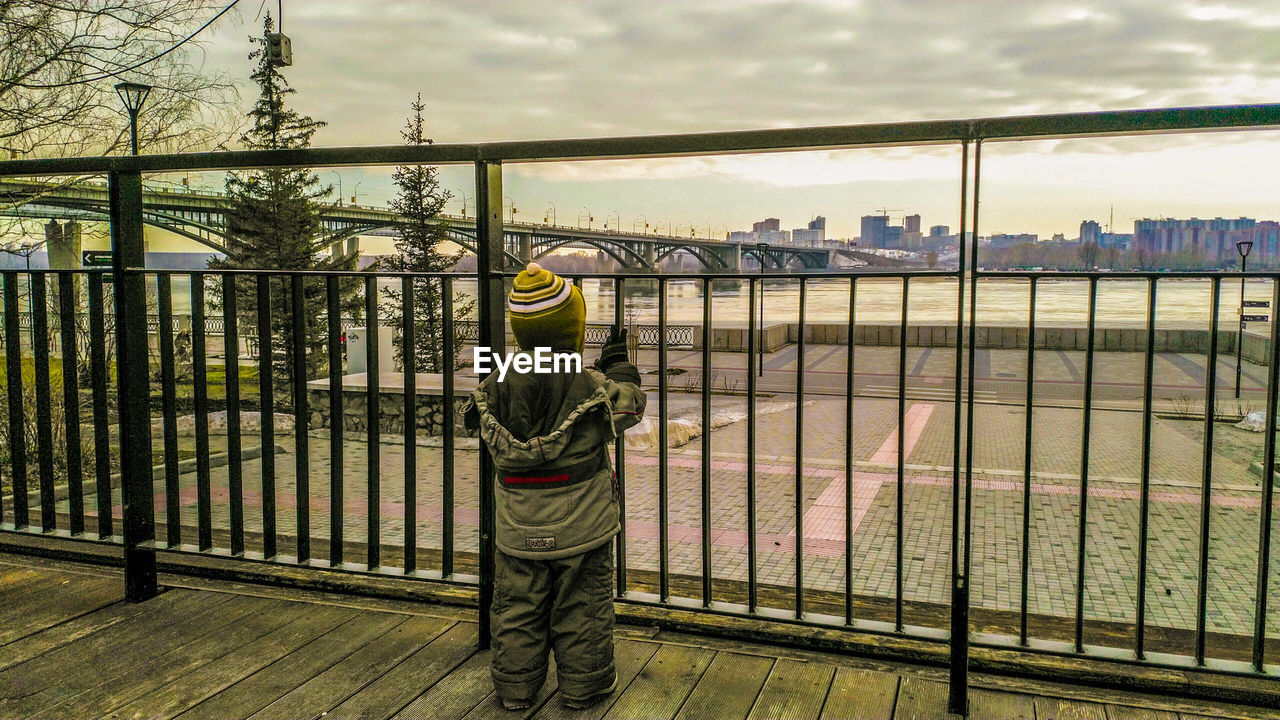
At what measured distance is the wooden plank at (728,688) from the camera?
2018 millimetres

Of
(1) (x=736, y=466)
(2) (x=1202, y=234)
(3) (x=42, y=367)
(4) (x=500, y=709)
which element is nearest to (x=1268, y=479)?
(2) (x=1202, y=234)

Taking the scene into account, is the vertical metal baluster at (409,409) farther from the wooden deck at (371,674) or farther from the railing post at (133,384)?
the railing post at (133,384)

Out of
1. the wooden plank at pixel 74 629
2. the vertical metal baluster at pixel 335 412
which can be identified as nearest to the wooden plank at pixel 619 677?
the vertical metal baluster at pixel 335 412

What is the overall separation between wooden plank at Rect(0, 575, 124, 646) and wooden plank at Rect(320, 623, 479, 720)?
1.17 m

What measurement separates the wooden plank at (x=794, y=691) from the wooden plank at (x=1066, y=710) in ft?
1.66

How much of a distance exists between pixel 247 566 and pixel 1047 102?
30087mm

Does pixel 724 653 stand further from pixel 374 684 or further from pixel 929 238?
pixel 929 238

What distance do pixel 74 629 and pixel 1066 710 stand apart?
111 inches

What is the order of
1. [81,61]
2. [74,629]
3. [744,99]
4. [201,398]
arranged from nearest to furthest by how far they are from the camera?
[74,629] → [201,398] → [81,61] → [744,99]

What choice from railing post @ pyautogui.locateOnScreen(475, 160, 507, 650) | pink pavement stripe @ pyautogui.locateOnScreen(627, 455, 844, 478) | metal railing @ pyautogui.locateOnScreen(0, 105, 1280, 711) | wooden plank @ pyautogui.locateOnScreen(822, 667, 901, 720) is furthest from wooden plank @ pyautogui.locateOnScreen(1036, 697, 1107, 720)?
pink pavement stripe @ pyautogui.locateOnScreen(627, 455, 844, 478)

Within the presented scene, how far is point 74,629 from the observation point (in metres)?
2.51

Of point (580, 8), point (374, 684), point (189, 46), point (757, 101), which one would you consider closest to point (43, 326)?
point (374, 684)

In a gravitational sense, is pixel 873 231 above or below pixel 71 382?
above

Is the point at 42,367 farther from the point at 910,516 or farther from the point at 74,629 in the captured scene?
the point at 910,516
